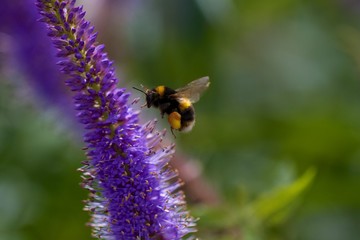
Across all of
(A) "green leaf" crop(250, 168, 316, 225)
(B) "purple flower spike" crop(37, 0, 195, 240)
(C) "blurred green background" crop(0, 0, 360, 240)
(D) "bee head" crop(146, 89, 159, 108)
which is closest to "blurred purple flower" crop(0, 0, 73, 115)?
(C) "blurred green background" crop(0, 0, 360, 240)

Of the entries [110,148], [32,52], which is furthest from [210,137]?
[110,148]

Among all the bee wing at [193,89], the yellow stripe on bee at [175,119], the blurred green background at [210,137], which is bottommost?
the yellow stripe on bee at [175,119]

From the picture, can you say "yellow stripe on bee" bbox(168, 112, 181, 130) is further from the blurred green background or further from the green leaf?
the blurred green background

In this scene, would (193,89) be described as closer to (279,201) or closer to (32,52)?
(279,201)

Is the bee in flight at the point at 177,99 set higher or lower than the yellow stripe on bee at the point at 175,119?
higher

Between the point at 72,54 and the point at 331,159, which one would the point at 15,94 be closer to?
the point at 331,159

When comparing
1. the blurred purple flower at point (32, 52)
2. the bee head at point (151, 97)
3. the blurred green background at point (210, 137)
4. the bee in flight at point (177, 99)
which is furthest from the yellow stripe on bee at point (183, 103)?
the blurred purple flower at point (32, 52)

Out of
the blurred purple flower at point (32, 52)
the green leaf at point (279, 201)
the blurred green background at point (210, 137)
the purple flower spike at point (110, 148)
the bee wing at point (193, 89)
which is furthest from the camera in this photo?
the blurred green background at point (210, 137)

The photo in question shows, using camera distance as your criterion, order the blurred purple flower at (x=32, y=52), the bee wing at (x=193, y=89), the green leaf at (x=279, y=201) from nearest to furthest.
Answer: the bee wing at (x=193, y=89), the green leaf at (x=279, y=201), the blurred purple flower at (x=32, y=52)

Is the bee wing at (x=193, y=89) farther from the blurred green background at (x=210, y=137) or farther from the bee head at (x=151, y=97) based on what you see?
the blurred green background at (x=210, y=137)
